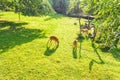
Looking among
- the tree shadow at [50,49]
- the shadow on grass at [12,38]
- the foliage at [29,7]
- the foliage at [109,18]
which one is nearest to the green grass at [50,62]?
the shadow on grass at [12,38]

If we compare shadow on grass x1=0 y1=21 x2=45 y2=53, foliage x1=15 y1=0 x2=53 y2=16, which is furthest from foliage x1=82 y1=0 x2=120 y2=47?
foliage x1=15 y1=0 x2=53 y2=16

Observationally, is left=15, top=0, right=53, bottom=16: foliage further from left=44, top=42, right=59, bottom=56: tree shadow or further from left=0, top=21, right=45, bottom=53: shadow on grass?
left=44, top=42, right=59, bottom=56: tree shadow

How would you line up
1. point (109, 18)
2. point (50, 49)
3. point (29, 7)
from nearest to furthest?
1. point (109, 18)
2. point (50, 49)
3. point (29, 7)

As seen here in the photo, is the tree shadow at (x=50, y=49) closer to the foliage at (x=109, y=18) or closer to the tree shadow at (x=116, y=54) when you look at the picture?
the tree shadow at (x=116, y=54)

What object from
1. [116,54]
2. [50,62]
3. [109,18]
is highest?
[109,18]

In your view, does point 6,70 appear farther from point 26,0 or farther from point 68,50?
point 26,0

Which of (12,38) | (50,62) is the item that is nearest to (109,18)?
(50,62)

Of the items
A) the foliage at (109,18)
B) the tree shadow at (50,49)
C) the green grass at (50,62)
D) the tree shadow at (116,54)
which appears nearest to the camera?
the foliage at (109,18)

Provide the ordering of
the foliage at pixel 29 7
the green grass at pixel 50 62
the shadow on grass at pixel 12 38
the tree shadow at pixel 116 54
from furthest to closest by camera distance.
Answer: the foliage at pixel 29 7 < the tree shadow at pixel 116 54 < the shadow on grass at pixel 12 38 < the green grass at pixel 50 62

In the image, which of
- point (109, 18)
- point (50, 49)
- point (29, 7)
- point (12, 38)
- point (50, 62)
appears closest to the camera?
point (109, 18)

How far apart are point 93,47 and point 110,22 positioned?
28.5 meters

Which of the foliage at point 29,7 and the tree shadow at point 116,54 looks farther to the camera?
the foliage at point 29,7

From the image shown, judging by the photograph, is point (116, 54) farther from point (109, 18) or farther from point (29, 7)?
point (109, 18)

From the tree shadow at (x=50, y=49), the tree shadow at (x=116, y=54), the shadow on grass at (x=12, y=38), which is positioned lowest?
the tree shadow at (x=116, y=54)
